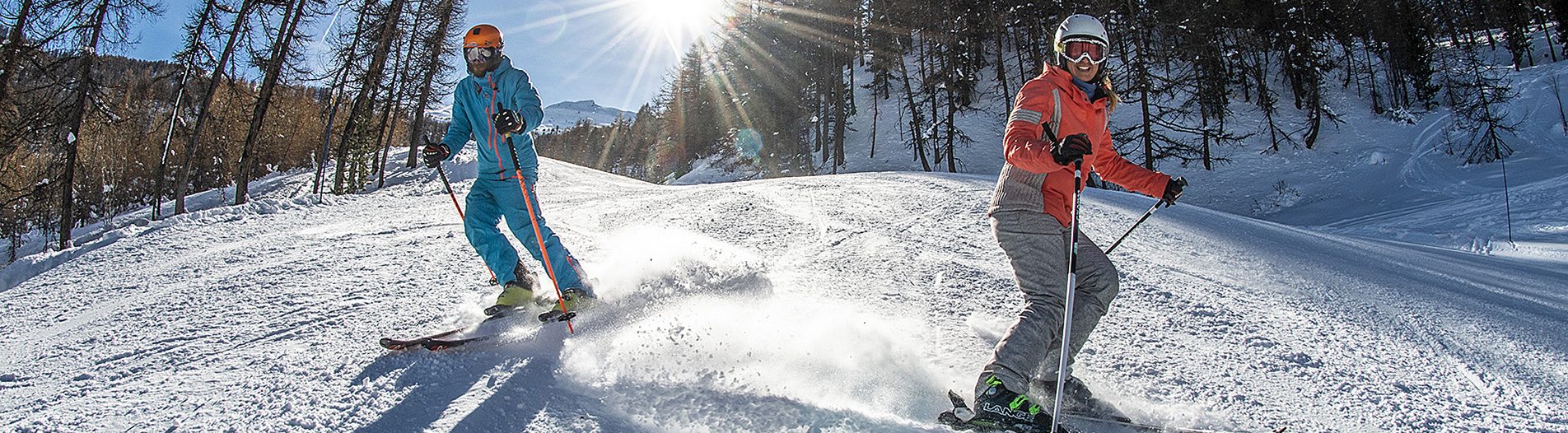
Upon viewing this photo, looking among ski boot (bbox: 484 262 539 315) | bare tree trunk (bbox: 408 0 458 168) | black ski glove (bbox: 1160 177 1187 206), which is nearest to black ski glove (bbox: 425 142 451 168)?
ski boot (bbox: 484 262 539 315)

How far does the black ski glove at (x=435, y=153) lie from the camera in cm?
417

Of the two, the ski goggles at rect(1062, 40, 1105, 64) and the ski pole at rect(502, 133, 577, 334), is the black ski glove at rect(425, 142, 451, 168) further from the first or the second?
the ski goggles at rect(1062, 40, 1105, 64)

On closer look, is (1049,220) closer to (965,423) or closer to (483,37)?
(965,423)

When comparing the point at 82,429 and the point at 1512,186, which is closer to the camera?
the point at 82,429

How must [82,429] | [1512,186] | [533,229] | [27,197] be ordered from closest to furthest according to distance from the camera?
[82,429]
[533,229]
[27,197]
[1512,186]

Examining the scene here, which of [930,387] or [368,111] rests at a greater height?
[368,111]

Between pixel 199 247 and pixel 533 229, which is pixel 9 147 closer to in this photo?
pixel 199 247

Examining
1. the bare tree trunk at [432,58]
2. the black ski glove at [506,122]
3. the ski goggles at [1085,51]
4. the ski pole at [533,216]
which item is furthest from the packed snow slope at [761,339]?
the bare tree trunk at [432,58]

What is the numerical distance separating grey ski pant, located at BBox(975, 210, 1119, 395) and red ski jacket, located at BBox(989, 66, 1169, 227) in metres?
0.07

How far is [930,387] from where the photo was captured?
3256 mm

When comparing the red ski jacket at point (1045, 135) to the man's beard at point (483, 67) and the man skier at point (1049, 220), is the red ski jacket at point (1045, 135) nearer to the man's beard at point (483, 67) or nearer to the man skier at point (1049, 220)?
the man skier at point (1049, 220)

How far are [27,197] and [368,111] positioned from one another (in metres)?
9.61

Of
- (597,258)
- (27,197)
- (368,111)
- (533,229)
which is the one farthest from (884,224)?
(368,111)

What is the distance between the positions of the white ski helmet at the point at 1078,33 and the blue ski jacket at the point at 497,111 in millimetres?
3002
